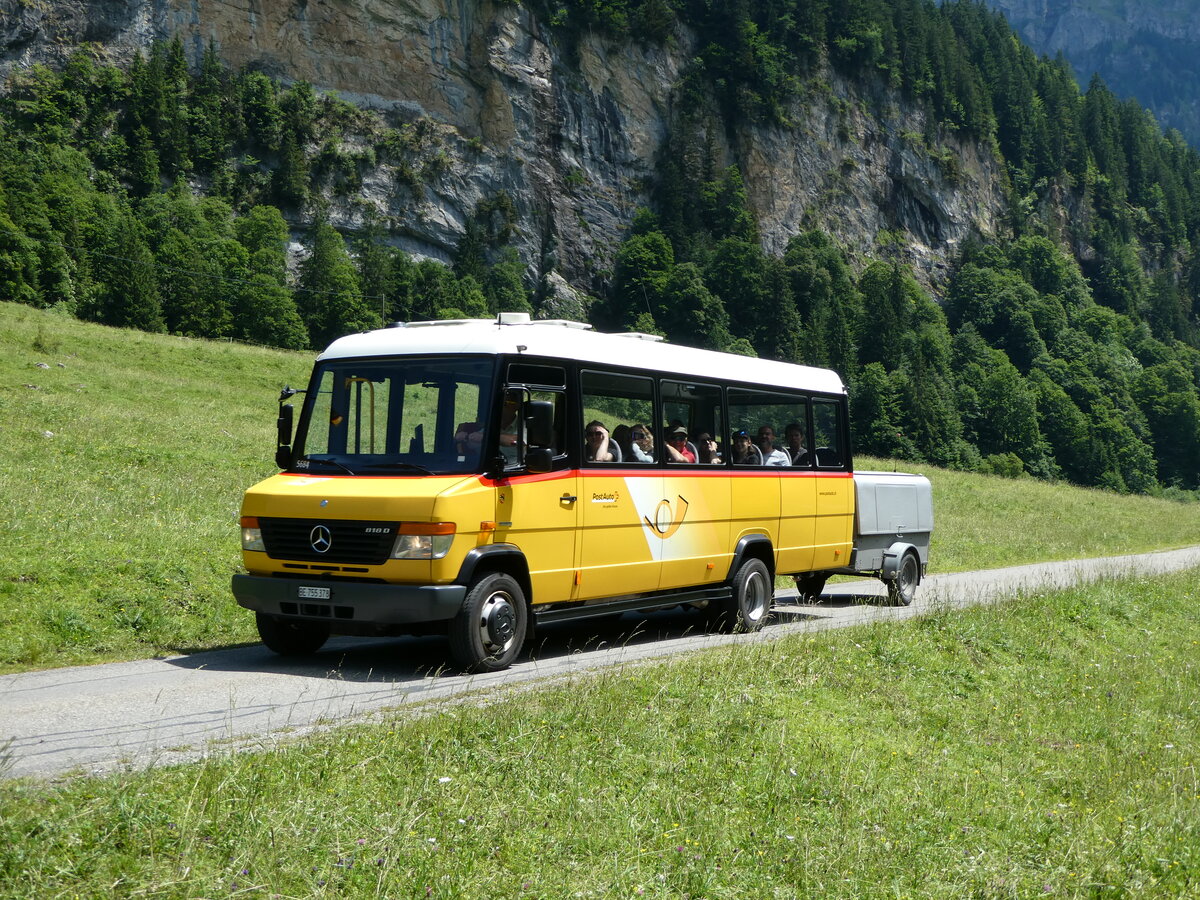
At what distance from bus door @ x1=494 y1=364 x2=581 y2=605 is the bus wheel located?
0.30 metres

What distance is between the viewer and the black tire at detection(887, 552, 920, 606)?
18203 millimetres

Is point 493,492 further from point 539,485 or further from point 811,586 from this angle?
point 811,586

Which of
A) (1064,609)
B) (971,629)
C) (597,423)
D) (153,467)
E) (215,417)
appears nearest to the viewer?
(597,423)

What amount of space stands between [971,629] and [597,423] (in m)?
5.63

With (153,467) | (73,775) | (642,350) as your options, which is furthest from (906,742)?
(153,467)

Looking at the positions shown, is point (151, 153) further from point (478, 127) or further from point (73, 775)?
point (73, 775)

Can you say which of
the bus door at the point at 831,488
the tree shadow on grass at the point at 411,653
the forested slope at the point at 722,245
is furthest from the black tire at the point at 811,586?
the forested slope at the point at 722,245

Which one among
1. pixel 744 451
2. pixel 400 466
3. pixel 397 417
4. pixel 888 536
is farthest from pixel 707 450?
pixel 888 536

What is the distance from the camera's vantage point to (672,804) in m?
6.93

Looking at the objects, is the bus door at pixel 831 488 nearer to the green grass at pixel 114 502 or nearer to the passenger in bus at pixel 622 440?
the passenger in bus at pixel 622 440

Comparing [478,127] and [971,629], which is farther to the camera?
[478,127]

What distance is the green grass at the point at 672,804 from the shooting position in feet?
17.4

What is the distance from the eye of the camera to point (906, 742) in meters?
9.84

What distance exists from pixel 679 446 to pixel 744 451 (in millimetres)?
1479
